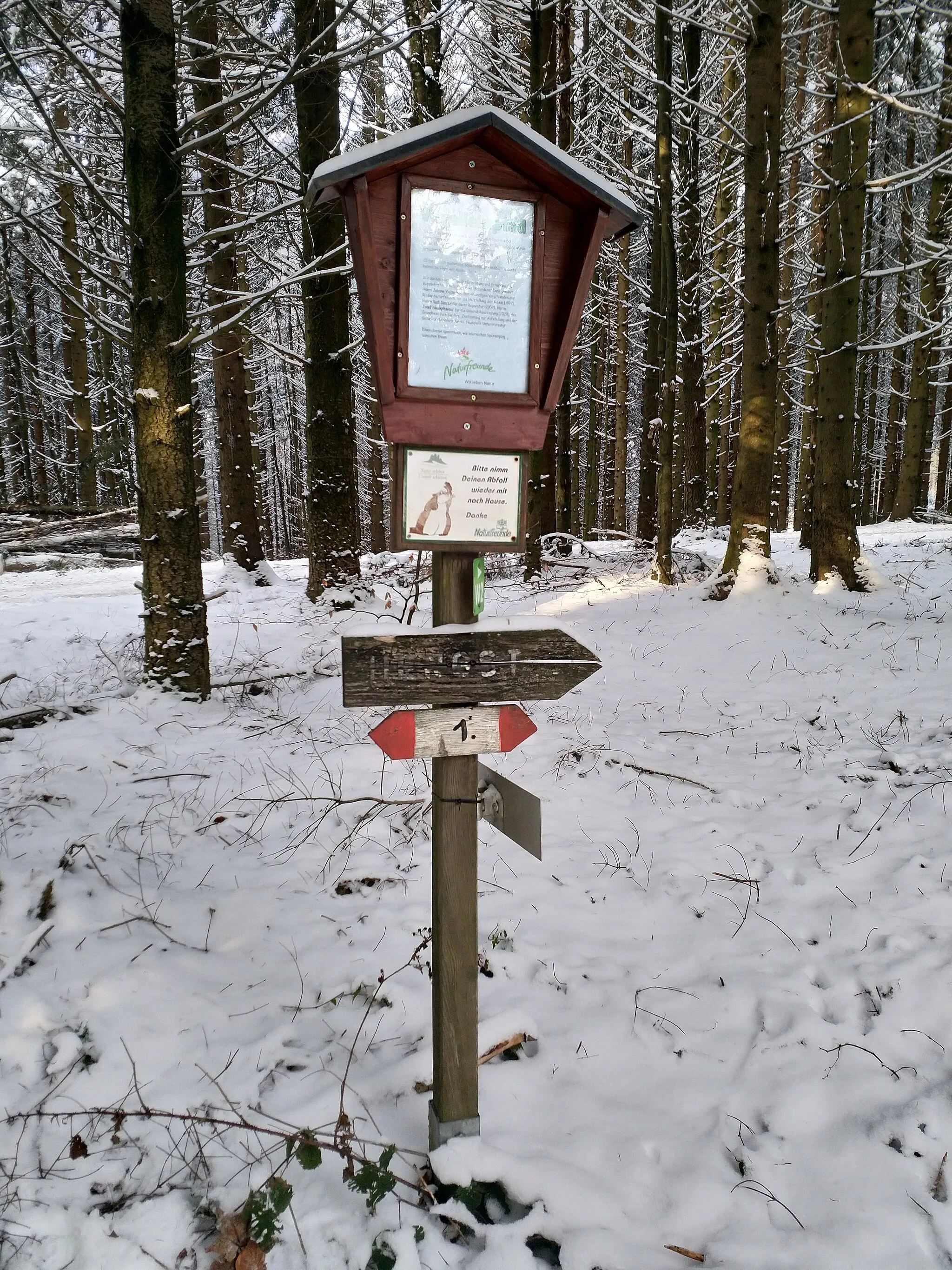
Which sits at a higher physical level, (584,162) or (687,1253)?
(584,162)

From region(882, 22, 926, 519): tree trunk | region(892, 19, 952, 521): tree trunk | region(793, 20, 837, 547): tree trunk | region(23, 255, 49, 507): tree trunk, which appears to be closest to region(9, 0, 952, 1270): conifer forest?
region(793, 20, 837, 547): tree trunk

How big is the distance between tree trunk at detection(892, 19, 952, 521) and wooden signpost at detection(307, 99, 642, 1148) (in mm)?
9635

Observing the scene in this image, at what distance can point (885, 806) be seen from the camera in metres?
3.83

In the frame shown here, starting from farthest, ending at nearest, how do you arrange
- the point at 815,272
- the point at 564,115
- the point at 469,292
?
the point at 815,272 → the point at 564,115 → the point at 469,292

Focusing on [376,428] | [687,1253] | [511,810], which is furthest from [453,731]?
[376,428]

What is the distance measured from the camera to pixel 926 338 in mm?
14906

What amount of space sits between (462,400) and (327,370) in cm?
642

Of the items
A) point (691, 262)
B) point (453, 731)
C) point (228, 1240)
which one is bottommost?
point (228, 1240)

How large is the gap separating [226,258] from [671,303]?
5883 millimetres

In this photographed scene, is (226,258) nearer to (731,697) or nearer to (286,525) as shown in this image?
(731,697)

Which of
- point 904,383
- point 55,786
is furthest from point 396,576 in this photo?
point 904,383

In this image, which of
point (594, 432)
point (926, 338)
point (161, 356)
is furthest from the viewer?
point (594, 432)

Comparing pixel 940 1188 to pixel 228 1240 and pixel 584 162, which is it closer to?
pixel 228 1240

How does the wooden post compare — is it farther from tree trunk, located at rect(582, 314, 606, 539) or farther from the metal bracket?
tree trunk, located at rect(582, 314, 606, 539)
